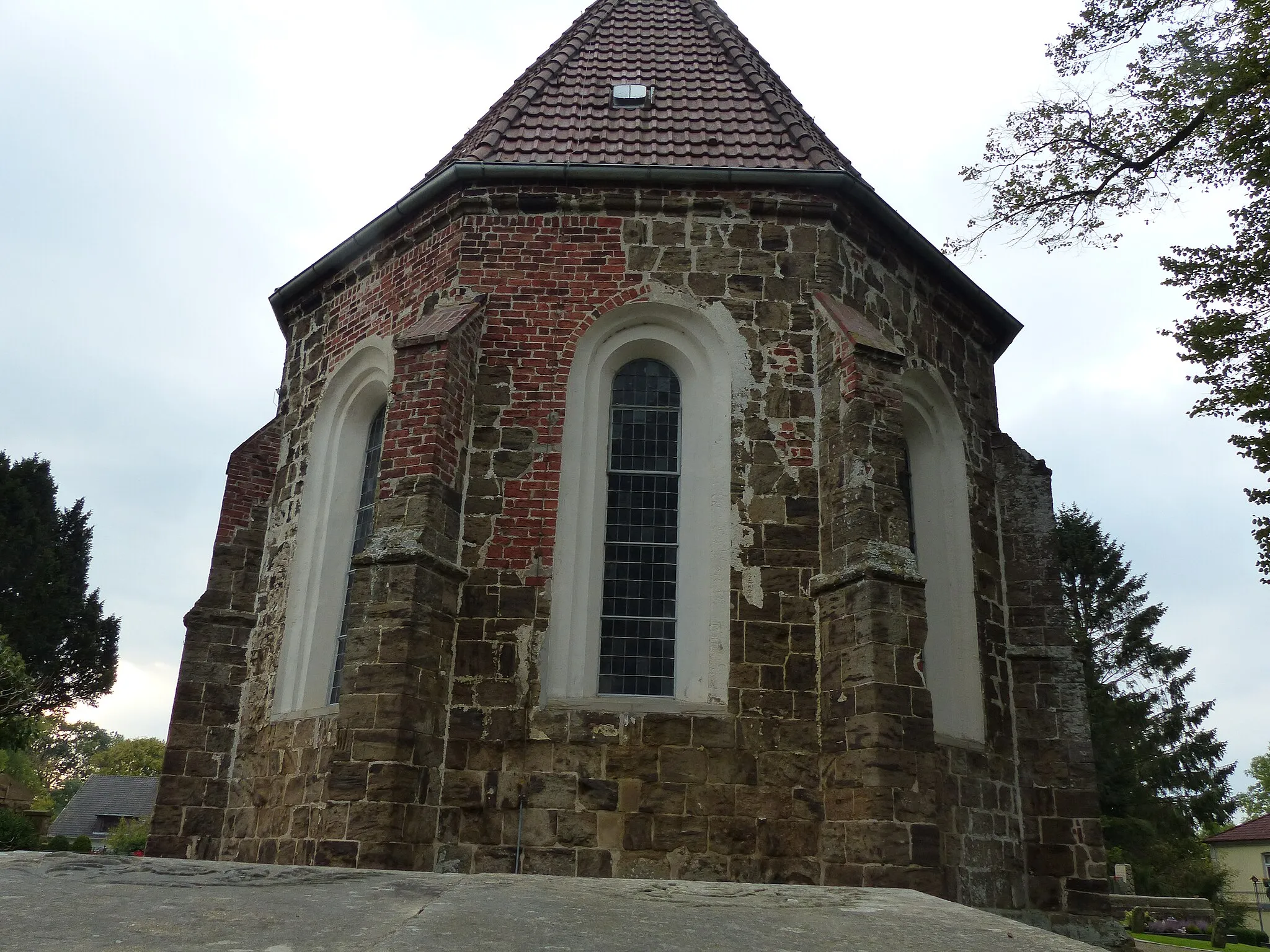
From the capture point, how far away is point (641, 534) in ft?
29.7

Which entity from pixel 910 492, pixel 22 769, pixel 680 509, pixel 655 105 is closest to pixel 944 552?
pixel 910 492

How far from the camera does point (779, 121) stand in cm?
1085

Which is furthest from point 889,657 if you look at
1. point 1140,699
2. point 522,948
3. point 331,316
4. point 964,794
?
point 1140,699

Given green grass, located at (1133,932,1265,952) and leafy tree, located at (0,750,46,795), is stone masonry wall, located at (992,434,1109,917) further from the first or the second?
leafy tree, located at (0,750,46,795)

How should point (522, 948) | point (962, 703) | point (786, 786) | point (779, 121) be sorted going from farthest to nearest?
1. point (779, 121)
2. point (962, 703)
3. point (786, 786)
4. point (522, 948)

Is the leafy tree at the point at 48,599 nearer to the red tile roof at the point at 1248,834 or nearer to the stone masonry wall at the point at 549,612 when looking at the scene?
Answer: the stone masonry wall at the point at 549,612

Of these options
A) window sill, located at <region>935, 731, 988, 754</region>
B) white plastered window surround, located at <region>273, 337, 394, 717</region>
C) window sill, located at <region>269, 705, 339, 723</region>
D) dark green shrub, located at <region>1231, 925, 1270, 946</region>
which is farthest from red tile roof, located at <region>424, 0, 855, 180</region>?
dark green shrub, located at <region>1231, 925, 1270, 946</region>

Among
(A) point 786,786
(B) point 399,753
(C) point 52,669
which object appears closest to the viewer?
(B) point 399,753

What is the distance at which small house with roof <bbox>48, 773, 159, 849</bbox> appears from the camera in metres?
42.1

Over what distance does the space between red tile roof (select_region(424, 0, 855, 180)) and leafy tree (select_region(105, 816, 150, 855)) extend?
30.8 m

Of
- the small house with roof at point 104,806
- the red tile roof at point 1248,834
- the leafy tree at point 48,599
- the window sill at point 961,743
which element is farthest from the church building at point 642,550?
the red tile roof at point 1248,834

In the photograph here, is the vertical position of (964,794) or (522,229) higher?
(522,229)

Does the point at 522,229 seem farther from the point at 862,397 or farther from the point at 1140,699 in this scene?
the point at 1140,699

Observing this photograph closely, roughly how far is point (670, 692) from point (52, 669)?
27757 mm
